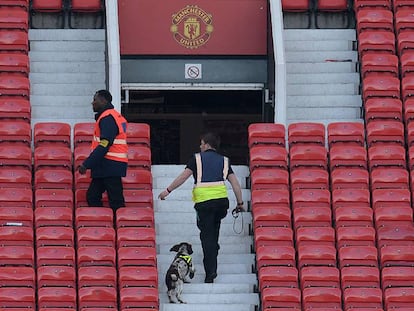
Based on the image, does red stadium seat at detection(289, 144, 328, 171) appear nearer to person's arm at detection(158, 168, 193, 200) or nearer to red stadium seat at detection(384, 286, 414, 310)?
person's arm at detection(158, 168, 193, 200)

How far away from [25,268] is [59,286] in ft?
1.24

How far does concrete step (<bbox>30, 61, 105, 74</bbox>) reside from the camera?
784 inches

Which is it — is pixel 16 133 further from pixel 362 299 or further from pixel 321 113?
pixel 362 299

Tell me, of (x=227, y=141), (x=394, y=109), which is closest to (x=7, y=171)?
(x=394, y=109)

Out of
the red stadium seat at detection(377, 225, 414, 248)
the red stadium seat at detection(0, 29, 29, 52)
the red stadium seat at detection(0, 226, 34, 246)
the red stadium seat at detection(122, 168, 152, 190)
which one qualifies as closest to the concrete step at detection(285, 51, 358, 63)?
the red stadium seat at detection(0, 29, 29, 52)

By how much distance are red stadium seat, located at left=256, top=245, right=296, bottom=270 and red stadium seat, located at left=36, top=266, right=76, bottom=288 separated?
6.13 ft

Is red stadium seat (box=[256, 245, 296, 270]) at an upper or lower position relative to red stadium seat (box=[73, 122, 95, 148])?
lower

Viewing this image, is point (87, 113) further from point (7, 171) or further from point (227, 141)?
point (227, 141)

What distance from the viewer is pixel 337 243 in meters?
16.7

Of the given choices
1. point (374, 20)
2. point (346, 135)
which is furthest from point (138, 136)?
point (374, 20)

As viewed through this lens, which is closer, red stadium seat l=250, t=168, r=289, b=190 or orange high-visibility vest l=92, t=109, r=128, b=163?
orange high-visibility vest l=92, t=109, r=128, b=163

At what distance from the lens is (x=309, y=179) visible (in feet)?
57.5

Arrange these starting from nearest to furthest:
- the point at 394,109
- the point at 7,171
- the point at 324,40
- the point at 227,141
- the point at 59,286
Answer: the point at 59,286 → the point at 7,171 → the point at 394,109 → the point at 324,40 → the point at 227,141

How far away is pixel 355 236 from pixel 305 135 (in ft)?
5.52
